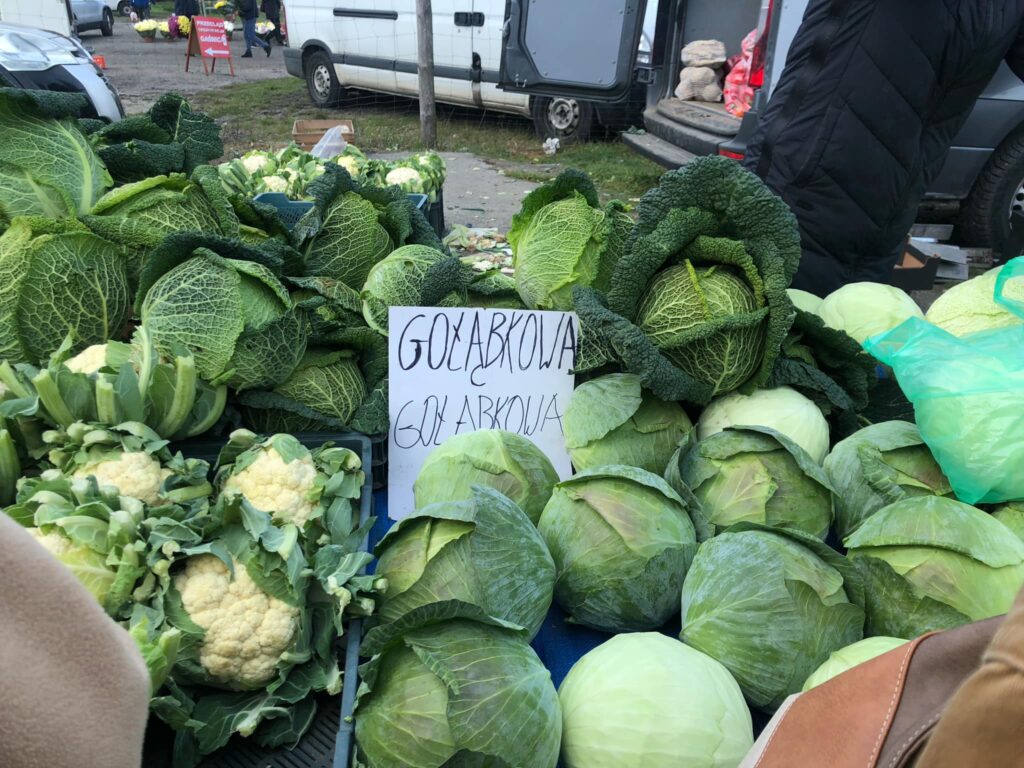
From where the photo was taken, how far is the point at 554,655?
1569 mm

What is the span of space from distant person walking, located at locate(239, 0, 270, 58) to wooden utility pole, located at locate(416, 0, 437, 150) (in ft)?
46.1

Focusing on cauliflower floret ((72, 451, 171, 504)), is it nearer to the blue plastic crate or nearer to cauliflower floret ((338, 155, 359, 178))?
the blue plastic crate

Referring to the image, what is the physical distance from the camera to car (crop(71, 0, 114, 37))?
2240 cm

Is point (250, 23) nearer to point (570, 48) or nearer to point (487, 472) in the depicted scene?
point (570, 48)

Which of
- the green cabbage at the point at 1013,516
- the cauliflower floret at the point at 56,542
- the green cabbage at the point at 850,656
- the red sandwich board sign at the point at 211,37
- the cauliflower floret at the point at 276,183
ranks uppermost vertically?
the red sandwich board sign at the point at 211,37

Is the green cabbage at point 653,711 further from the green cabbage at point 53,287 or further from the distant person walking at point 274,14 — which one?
the distant person walking at point 274,14

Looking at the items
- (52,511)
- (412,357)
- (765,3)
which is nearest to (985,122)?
(765,3)

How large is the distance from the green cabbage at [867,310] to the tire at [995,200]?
14.3ft

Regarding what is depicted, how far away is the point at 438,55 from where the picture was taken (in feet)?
34.4

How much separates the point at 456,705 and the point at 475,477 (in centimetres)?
55

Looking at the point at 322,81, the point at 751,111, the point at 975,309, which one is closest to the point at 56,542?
the point at 975,309

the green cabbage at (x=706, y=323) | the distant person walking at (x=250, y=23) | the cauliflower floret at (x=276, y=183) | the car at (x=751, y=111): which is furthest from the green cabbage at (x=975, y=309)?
the distant person walking at (x=250, y=23)

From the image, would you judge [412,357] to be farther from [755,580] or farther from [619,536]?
[755,580]

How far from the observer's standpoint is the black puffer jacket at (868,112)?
2.52m
